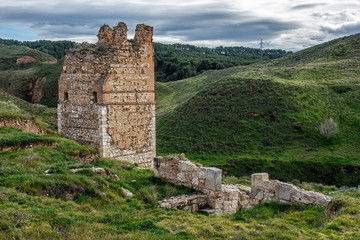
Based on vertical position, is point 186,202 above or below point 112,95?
below

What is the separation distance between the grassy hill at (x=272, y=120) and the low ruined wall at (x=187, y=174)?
1738 centimetres

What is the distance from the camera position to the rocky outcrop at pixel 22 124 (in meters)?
14.1

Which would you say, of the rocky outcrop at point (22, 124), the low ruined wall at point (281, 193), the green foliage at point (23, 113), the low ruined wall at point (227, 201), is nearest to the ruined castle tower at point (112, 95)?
the rocky outcrop at point (22, 124)

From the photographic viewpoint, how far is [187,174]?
1116cm

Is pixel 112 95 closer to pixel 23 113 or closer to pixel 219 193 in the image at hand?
pixel 219 193

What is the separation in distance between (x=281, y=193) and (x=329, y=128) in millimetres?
26006

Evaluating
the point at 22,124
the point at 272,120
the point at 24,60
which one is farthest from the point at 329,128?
the point at 24,60

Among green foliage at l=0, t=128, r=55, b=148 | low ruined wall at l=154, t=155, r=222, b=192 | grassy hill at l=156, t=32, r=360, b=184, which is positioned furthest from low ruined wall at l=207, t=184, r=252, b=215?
grassy hill at l=156, t=32, r=360, b=184

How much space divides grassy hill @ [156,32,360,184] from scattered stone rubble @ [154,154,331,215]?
17.6 meters

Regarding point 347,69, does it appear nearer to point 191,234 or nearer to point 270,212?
point 270,212

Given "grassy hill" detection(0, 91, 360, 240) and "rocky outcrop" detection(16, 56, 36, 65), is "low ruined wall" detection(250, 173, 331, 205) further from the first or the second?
"rocky outcrop" detection(16, 56, 36, 65)

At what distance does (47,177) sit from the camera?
28.1 feet

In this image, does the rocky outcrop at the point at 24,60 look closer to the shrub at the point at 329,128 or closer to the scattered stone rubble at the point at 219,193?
the shrub at the point at 329,128

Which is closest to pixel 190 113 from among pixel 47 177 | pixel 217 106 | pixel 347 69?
pixel 217 106
